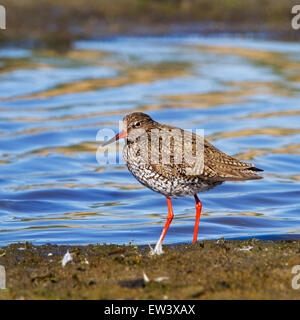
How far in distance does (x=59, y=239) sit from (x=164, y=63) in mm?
13473

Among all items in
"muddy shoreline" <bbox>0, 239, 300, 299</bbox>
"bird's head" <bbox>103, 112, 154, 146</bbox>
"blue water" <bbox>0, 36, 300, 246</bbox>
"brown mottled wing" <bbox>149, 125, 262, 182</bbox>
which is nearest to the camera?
"muddy shoreline" <bbox>0, 239, 300, 299</bbox>

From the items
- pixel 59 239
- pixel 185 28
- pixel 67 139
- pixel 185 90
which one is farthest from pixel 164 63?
pixel 59 239

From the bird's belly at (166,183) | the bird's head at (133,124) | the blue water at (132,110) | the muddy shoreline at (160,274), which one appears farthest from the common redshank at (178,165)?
the blue water at (132,110)

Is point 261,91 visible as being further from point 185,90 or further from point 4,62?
point 4,62

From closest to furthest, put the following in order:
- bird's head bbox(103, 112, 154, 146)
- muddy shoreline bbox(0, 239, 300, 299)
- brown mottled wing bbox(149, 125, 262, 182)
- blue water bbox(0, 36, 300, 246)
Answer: muddy shoreline bbox(0, 239, 300, 299)
brown mottled wing bbox(149, 125, 262, 182)
bird's head bbox(103, 112, 154, 146)
blue water bbox(0, 36, 300, 246)

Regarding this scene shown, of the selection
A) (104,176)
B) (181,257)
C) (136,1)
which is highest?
(136,1)

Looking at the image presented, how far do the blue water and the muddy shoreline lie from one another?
5.72 ft

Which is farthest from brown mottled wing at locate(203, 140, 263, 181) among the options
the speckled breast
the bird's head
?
the bird's head

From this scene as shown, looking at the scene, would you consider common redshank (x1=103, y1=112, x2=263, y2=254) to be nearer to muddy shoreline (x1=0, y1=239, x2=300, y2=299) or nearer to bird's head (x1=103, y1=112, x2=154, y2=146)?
bird's head (x1=103, y1=112, x2=154, y2=146)

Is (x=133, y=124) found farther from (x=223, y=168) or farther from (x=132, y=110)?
(x=132, y=110)

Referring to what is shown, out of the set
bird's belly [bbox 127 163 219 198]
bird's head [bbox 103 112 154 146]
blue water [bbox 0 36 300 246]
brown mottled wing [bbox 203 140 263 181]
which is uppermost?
bird's head [bbox 103 112 154 146]

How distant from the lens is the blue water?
9.73m

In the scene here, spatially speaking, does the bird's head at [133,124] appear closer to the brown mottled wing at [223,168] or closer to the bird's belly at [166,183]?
the bird's belly at [166,183]

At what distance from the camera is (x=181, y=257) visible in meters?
6.76
